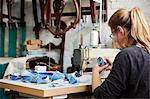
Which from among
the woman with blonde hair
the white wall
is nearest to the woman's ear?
the woman with blonde hair

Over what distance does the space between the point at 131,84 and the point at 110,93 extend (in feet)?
0.41

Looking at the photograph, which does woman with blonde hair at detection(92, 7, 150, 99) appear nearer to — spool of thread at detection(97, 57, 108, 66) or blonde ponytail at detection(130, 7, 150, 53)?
blonde ponytail at detection(130, 7, 150, 53)

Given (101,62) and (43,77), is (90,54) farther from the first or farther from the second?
(43,77)

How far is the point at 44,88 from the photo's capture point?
158 cm

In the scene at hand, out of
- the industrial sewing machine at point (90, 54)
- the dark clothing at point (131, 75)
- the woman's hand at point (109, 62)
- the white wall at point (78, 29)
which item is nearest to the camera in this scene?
the dark clothing at point (131, 75)

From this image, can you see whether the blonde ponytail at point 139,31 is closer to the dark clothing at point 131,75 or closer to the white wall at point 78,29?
the dark clothing at point 131,75

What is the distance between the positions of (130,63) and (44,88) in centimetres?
59

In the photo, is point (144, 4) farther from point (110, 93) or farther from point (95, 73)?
point (110, 93)

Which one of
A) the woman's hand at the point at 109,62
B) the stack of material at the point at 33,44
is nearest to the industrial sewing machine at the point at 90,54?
the woman's hand at the point at 109,62

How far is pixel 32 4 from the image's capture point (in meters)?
3.03

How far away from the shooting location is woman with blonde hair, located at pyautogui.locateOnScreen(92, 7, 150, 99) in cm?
132

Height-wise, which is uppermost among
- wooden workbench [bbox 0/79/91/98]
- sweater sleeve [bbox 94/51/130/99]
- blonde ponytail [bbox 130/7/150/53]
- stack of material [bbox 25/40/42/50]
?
blonde ponytail [bbox 130/7/150/53]

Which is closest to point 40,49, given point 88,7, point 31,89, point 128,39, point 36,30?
point 36,30

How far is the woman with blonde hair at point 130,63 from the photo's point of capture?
1323 millimetres
